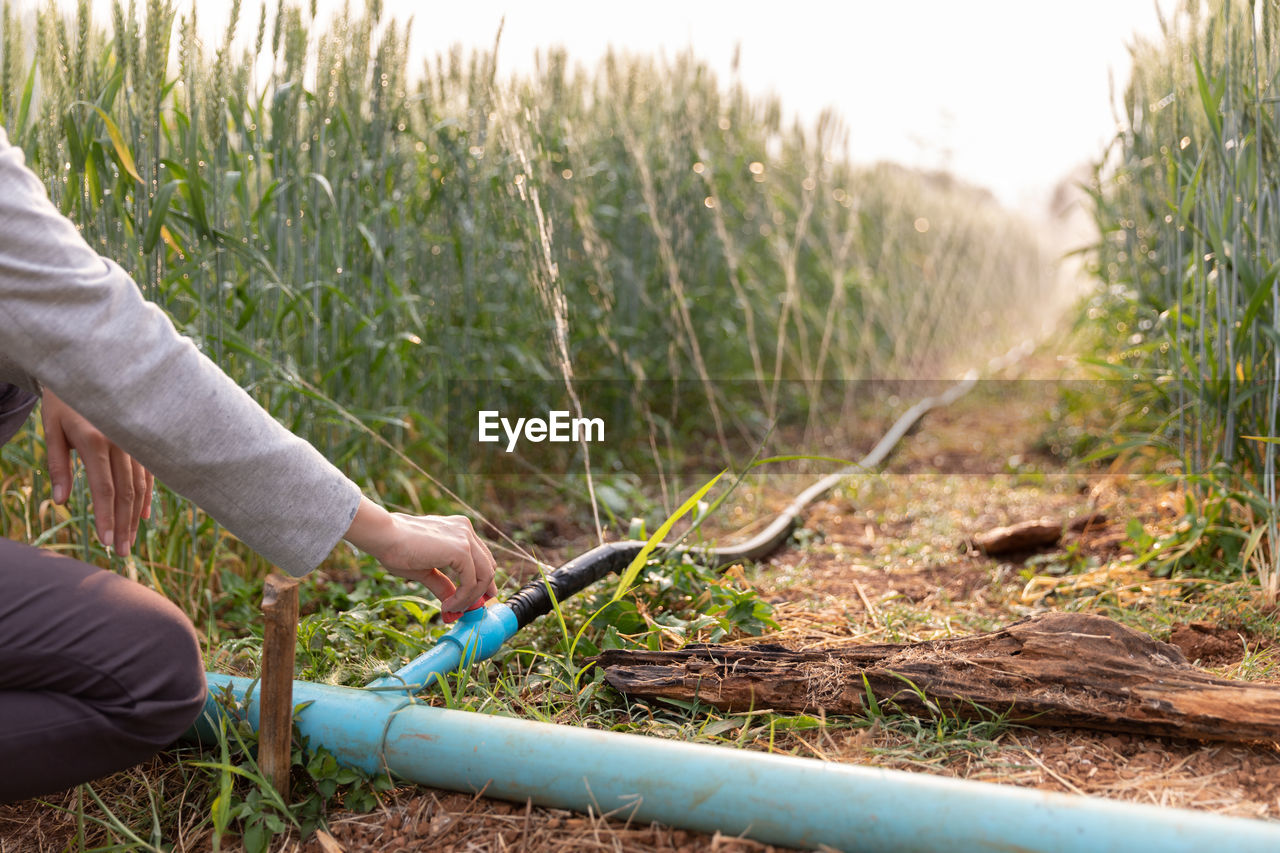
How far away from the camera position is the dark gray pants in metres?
0.87

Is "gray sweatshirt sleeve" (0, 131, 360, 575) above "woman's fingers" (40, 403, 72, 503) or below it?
above

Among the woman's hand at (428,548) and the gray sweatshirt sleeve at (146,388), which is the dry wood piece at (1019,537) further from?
the gray sweatshirt sleeve at (146,388)

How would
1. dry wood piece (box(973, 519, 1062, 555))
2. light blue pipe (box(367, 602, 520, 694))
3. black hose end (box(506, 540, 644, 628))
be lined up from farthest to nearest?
dry wood piece (box(973, 519, 1062, 555))
black hose end (box(506, 540, 644, 628))
light blue pipe (box(367, 602, 520, 694))

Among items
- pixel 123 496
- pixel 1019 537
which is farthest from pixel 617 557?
pixel 1019 537

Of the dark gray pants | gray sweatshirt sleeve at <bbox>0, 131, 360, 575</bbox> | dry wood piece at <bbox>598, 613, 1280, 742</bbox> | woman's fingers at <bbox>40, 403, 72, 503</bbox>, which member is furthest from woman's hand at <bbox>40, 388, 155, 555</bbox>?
dry wood piece at <bbox>598, 613, 1280, 742</bbox>

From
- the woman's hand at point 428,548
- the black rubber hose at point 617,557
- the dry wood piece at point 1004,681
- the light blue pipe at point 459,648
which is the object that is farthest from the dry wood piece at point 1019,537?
the woman's hand at point 428,548

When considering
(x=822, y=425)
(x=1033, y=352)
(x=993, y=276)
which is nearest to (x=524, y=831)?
(x=822, y=425)

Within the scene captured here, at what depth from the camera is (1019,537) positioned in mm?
2127

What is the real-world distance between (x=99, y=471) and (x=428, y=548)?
1.39 ft

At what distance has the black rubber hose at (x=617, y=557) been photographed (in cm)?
139

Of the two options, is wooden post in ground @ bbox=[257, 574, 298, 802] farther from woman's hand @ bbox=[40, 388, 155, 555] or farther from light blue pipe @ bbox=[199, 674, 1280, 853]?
woman's hand @ bbox=[40, 388, 155, 555]

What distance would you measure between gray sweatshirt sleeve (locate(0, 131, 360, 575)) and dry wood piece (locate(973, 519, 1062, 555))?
64.5 inches

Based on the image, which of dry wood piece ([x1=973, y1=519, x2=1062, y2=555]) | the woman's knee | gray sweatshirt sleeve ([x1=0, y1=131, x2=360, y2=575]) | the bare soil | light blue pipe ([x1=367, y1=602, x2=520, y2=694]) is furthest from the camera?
dry wood piece ([x1=973, y1=519, x2=1062, y2=555])

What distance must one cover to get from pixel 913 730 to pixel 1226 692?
37 cm
